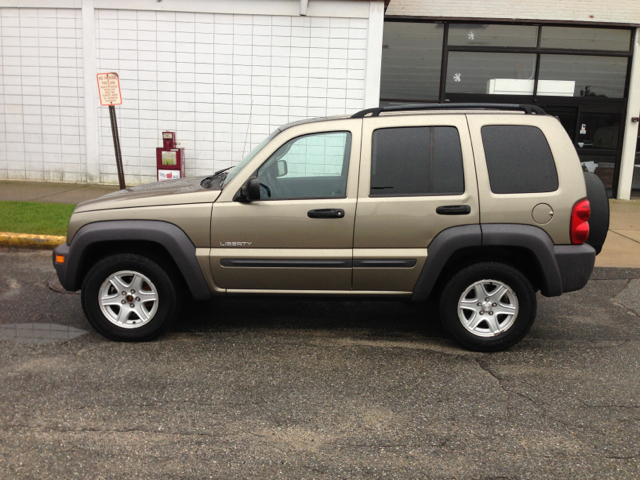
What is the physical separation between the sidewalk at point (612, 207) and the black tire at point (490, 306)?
140 inches

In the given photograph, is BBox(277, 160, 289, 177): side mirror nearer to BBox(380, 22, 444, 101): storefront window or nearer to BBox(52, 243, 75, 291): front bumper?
BBox(52, 243, 75, 291): front bumper

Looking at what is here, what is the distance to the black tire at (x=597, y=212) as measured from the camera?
4.66 metres

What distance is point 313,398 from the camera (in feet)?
12.4

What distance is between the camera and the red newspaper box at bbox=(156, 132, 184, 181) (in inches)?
469

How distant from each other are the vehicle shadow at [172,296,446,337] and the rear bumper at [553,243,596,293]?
1117 millimetres

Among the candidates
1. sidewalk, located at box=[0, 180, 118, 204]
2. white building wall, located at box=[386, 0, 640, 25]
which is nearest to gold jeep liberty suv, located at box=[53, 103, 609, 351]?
sidewalk, located at box=[0, 180, 118, 204]

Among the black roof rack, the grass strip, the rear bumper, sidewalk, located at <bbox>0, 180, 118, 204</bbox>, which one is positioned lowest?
the grass strip

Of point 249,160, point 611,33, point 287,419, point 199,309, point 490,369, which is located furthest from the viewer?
point 611,33

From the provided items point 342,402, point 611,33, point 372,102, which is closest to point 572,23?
point 611,33

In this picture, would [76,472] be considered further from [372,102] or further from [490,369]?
[372,102]

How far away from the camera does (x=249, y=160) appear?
4672mm

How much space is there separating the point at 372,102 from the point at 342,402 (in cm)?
919

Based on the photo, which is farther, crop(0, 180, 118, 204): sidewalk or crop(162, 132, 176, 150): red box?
crop(162, 132, 176, 150): red box

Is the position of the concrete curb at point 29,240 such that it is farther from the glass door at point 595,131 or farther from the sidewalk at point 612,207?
the glass door at point 595,131
